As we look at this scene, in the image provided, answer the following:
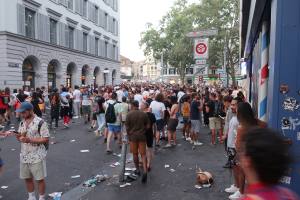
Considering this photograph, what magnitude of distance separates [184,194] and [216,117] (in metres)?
5.64

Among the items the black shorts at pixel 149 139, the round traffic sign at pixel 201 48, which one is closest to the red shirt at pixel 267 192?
the black shorts at pixel 149 139

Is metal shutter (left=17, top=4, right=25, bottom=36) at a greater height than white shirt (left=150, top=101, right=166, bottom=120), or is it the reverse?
metal shutter (left=17, top=4, right=25, bottom=36)

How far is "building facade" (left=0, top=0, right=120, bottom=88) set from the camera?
2544 cm

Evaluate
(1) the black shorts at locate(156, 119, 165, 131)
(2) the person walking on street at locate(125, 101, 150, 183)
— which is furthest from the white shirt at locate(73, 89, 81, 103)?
(2) the person walking on street at locate(125, 101, 150, 183)

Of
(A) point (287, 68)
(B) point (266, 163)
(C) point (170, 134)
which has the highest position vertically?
(A) point (287, 68)

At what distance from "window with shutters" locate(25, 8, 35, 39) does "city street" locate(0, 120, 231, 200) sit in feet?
58.5

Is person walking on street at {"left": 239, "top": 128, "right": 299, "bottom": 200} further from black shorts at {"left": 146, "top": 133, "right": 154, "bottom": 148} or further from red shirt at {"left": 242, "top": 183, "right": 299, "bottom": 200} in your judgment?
black shorts at {"left": 146, "top": 133, "right": 154, "bottom": 148}

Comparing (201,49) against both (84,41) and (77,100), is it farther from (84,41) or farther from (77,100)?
(84,41)

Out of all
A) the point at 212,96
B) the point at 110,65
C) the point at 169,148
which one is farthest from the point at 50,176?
the point at 110,65

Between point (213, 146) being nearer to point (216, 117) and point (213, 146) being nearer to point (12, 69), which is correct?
point (216, 117)

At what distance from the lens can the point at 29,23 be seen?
28.3 metres

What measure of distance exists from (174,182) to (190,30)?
43.1 meters

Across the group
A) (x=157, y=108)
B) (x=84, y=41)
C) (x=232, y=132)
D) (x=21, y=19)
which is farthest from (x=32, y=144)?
(x=84, y=41)

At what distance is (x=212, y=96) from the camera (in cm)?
1412
